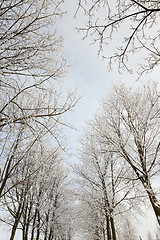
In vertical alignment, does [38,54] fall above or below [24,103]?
below

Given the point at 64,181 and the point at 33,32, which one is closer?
the point at 33,32

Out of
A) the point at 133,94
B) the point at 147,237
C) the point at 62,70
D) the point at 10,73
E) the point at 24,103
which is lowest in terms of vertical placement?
the point at 147,237

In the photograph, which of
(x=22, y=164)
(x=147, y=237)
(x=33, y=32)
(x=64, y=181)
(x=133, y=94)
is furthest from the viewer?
(x=147, y=237)

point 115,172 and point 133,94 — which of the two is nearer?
point 133,94

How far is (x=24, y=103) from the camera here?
4.52 meters

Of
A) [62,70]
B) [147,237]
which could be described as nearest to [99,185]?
[62,70]

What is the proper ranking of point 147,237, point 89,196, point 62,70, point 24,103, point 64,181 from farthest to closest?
1. point 147,237
2. point 64,181
3. point 89,196
4. point 24,103
5. point 62,70

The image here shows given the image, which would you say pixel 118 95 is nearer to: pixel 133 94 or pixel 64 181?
pixel 133 94

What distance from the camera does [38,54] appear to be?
2.54m

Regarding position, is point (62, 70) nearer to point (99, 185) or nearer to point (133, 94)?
point (133, 94)

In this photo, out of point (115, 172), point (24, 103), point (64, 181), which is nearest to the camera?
point (24, 103)

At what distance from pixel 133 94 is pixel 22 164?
498 centimetres

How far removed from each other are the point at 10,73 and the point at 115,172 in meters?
6.76

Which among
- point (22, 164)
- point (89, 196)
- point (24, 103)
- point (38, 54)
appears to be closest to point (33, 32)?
point (38, 54)
